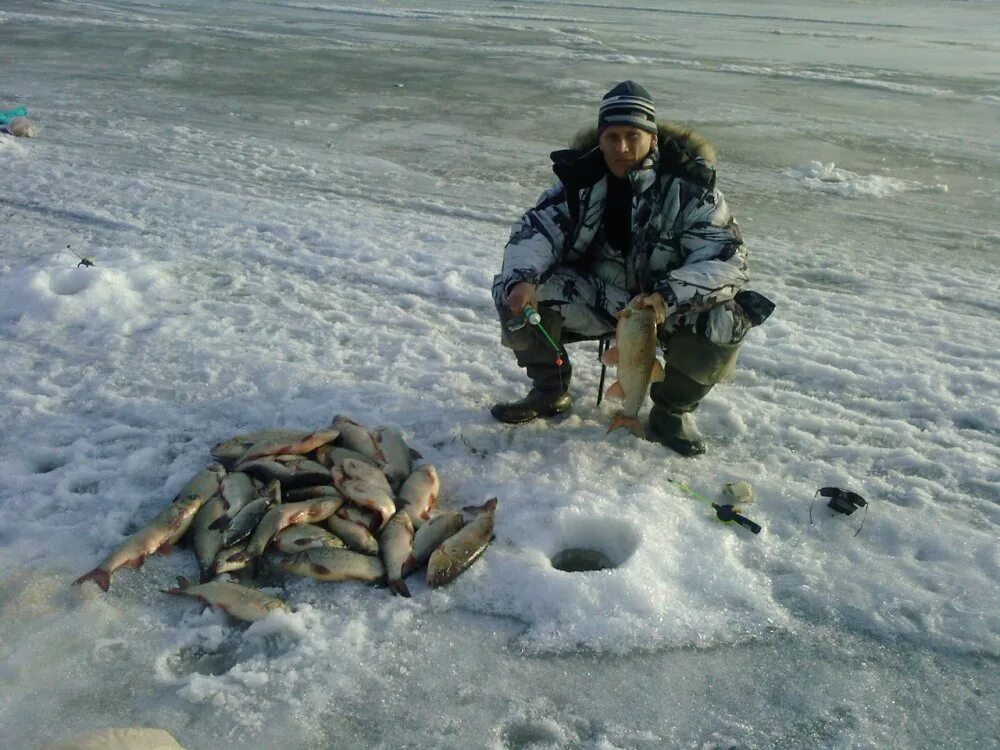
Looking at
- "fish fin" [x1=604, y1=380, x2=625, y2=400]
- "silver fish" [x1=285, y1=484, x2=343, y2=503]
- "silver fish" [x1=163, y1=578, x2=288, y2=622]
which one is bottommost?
"silver fish" [x1=163, y1=578, x2=288, y2=622]

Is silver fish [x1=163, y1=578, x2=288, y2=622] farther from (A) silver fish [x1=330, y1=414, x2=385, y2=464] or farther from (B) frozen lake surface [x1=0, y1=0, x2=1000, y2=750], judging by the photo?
(A) silver fish [x1=330, y1=414, x2=385, y2=464]

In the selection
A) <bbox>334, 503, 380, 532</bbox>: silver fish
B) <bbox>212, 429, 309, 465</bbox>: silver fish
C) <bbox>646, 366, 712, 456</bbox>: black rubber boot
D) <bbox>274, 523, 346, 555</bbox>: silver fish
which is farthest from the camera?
<bbox>646, 366, 712, 456</bbox>: black rubber boot

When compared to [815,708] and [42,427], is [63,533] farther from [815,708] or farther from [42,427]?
[815,708]

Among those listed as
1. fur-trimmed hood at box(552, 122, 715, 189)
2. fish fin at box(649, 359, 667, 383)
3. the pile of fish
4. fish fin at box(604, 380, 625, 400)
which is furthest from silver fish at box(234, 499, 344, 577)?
fur-trimmed hood at box(552, 122, 715, 189)

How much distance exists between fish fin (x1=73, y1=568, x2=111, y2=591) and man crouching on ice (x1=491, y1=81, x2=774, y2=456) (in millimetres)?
2067

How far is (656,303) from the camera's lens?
371 cm

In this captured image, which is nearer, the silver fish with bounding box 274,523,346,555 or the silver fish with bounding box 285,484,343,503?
the silver fish with bounding box 274,523,346,555

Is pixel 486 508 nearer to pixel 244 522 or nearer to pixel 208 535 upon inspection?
pixel 244 522

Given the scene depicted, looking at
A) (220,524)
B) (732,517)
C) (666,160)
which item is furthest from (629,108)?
(220,524)

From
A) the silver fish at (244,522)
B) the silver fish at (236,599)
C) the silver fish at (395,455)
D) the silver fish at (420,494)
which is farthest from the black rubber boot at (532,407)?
the silver fish at (236,599)

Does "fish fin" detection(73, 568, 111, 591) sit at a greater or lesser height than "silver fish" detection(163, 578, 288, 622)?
lesser

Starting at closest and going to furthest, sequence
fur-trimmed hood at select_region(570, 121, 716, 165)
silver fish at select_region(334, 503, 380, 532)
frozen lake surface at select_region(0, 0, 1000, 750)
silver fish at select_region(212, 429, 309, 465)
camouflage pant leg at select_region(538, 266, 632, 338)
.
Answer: frozen lake surface at select_region(0, 0, 1000, 750)
silver fish at select_region(334, 503, 380, 532)
silver fish at select_region(212, 429, 309, 465)
fur-trimmed hood at select_region(570, 121, 716, 165)
camouflage pant leg at select_region(538, 266, 632, 338)

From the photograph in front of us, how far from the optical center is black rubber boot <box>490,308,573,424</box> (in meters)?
4.36

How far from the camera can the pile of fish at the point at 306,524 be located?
3303 mm
